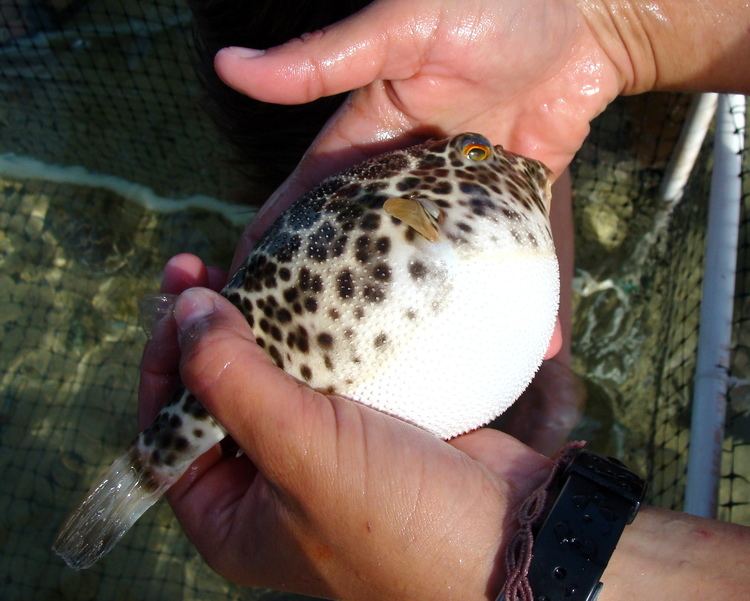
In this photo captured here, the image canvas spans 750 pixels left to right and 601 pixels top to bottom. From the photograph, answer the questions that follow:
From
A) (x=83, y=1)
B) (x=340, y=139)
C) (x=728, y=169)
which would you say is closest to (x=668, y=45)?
(x=728, y=169)

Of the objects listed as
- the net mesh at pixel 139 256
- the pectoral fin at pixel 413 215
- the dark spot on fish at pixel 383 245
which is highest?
the pectoral fin at pixel 413 215

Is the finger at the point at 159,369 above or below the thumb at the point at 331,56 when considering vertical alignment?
below

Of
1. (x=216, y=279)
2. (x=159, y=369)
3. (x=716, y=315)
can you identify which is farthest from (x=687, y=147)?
(x=159, y=369)

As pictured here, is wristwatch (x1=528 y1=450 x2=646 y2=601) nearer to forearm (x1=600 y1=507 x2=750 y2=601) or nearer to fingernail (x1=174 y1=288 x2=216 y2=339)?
forearm (x1=600 y1=507 x2=750 y2=601)

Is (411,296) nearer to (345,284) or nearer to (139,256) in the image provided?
(345,284)

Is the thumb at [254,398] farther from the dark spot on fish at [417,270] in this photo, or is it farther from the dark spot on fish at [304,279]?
the dark spot on fish at [417,270]

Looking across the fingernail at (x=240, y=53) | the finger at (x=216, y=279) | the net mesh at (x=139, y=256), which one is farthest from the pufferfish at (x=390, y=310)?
the net mesh at (x=139, y=256)

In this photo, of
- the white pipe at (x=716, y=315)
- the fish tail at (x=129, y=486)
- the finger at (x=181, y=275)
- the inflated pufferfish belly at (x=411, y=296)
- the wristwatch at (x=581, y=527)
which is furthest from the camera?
the white pipe at (x=716, y=315)
